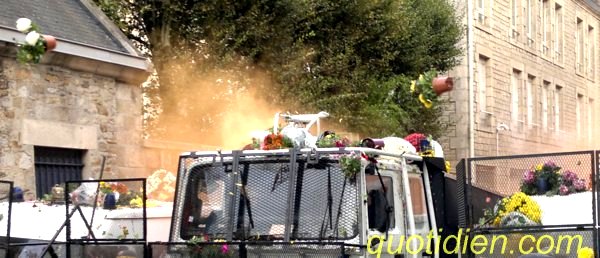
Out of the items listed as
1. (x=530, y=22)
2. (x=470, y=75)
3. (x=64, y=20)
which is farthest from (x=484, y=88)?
(x=64, y=20)

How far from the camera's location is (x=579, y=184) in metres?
7.58

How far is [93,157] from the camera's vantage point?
13359mm

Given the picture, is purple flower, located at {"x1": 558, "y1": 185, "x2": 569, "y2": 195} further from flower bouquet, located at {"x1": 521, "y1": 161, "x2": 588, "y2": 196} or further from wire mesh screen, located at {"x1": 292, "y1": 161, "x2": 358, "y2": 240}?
wire mesh screen, located at {"x1": 292, "y1": 161, "x2": 358, "y2": 240}

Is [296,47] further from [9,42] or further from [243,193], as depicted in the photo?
[243,193]

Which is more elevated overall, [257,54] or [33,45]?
[257,54]

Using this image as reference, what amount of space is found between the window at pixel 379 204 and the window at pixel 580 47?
32.6 metres

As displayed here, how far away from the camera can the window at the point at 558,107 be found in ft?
117

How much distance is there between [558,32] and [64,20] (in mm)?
26136

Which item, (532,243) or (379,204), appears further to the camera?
(379,204)

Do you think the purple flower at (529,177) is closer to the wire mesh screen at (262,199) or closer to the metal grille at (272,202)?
the metal grille at (272,202)

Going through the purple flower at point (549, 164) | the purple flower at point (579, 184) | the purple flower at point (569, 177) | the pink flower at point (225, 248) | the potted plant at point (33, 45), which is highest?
the potted plant at point (33, 45)

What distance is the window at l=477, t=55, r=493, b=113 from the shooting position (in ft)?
95.6

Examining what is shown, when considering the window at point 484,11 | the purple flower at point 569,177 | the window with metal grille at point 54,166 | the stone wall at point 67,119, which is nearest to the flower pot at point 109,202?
the stone wall at point 67,119

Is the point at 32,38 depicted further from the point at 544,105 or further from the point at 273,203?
the point at 544,105
